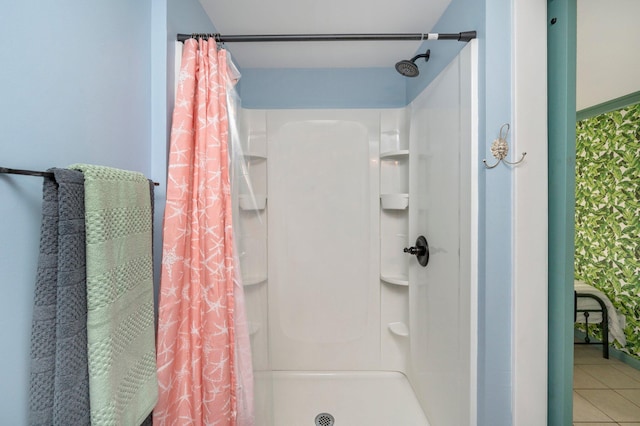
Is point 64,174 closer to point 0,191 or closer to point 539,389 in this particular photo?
point 0,191

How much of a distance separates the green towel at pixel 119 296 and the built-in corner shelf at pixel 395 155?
141 centimetres

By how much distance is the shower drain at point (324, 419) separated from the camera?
1671 millimetres

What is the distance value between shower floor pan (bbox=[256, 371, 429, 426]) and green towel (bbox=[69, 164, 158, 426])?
3.03 ft

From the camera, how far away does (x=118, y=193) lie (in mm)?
744

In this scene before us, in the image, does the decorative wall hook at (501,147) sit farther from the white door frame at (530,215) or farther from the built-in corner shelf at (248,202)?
the built-in corner shelf at (248,202)

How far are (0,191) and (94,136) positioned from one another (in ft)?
0.97

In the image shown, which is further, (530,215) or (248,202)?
(248,202)

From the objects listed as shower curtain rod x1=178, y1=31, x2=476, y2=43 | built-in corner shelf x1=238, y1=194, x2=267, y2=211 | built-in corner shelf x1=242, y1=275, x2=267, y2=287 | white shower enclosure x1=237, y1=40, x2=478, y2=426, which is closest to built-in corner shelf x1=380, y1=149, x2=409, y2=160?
white shower enclosure x1=237, y1=40, x2=478, y2=426

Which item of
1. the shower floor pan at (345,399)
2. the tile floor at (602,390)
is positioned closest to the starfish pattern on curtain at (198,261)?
the shower floor pan at (345,399)

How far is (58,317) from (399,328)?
179cm

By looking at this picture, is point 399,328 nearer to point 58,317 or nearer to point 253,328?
point 253,328

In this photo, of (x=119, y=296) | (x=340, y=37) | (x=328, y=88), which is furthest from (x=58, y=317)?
(x=328, y=88)

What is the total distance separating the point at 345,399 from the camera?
71.5 inches

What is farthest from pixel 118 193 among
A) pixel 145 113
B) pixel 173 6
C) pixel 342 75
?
pixel 342 75
